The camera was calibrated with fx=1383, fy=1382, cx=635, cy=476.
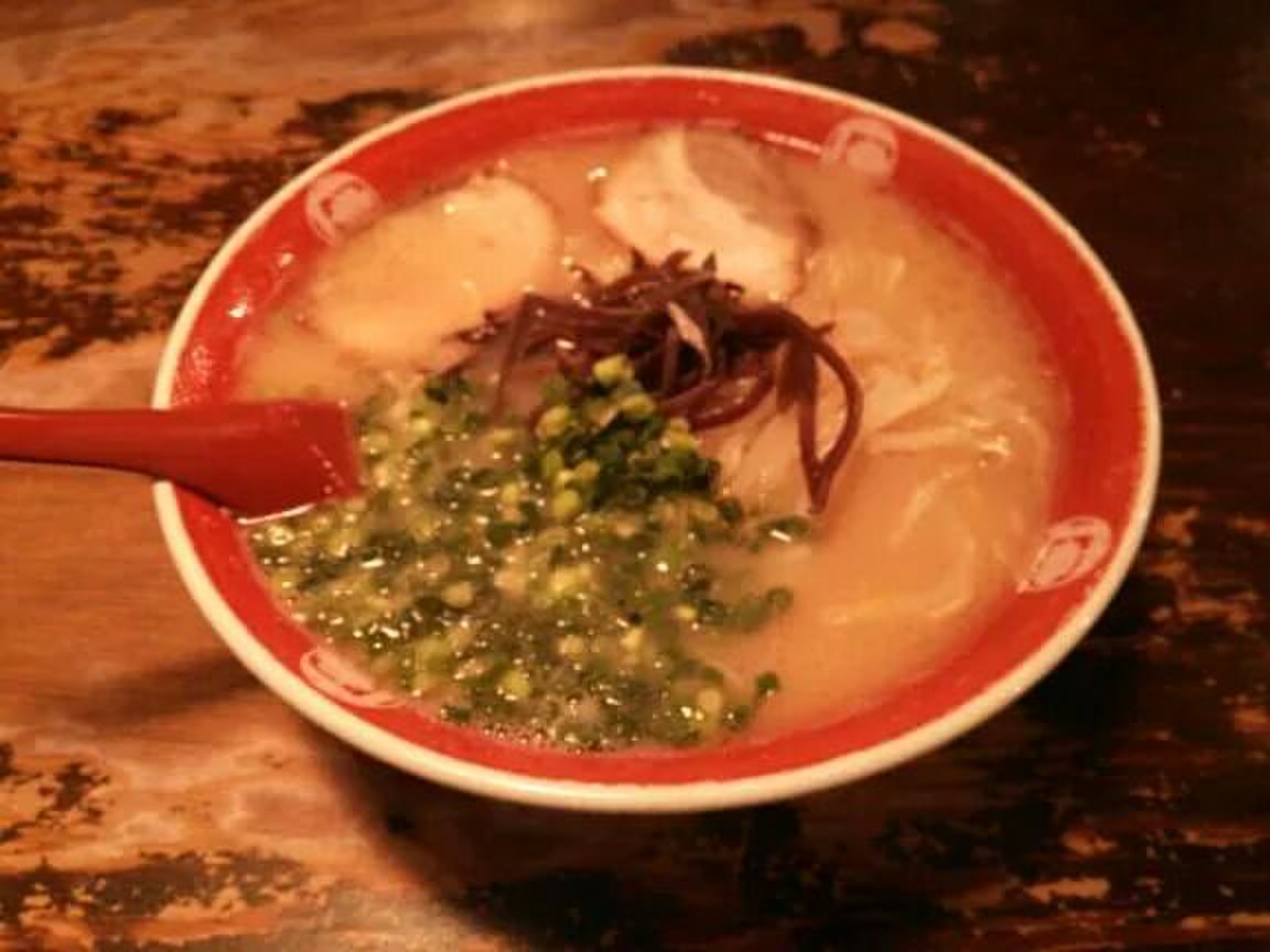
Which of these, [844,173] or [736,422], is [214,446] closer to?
[736,422]

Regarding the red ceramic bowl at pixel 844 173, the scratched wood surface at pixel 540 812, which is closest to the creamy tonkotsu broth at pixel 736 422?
the red ceramic bowl at pixel 844 173

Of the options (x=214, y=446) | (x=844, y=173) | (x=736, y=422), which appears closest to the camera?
(x=214, y=446)

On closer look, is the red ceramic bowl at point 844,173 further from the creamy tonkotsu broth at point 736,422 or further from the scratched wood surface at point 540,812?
the scratched wood surface at point 540,812

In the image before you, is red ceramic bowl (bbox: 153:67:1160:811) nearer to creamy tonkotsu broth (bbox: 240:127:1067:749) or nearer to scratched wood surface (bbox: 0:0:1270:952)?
creamy tonkotsu broth (bbox: 240:127:1067:749)

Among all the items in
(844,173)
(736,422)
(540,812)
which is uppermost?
(844,173)

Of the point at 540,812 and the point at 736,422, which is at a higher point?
the point at 736,422

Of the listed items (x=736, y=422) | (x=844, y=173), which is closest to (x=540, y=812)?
(x=736, y=422)

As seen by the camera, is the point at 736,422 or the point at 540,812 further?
the point at 736,422
